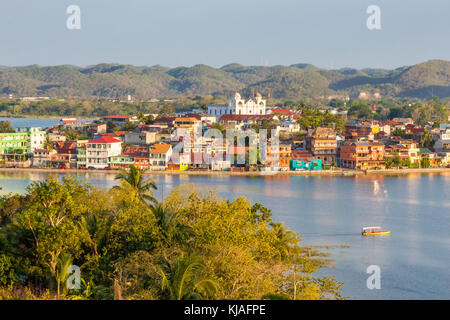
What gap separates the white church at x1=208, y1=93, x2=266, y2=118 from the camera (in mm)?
30189

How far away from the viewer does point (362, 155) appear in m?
19.9

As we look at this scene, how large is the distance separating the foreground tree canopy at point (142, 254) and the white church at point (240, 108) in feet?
80.8

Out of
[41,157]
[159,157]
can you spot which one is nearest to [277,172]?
[159,157]

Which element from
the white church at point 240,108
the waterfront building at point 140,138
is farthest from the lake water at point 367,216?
the white church at point 240,108

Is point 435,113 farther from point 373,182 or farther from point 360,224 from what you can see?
point 360,224

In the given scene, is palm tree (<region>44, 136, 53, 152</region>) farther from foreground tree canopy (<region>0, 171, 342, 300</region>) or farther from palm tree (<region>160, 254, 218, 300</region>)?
palm tree (<region>160, 254, 218, 300</region>)

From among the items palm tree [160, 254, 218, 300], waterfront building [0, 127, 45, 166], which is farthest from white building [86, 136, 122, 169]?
palm tree [160, 254, 218, 300]

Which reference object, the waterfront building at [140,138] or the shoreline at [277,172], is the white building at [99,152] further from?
the waterfront building at [140,138]

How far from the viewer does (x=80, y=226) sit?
482 centimetres

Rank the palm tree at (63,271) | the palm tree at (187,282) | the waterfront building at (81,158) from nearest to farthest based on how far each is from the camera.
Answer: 1. the palm tree at (187,282)
2. the palm tree at (63,271)
3. the waterfront building at (81,158)

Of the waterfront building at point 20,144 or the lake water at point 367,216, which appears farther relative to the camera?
the waterfront building at point 20,144

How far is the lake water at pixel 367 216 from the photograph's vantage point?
7.45 m

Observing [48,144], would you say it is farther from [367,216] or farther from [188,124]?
[367,216]
